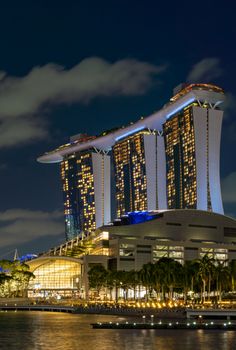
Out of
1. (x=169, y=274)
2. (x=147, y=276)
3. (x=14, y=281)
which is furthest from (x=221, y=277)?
(x=14, y=281)

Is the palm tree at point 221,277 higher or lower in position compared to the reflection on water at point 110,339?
higher

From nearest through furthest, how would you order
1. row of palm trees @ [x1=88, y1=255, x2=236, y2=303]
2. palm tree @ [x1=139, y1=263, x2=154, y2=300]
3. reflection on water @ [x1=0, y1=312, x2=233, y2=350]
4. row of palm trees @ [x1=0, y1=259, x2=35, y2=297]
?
1. reflection on water @ [x1=0, y1=312, x2=233, y2=350]
2. row of palm trees @ [x1=88, y1=255, x2=236, y2=303]
3. palm tree @ [x1=139, y1=263, x2=154, y2=300]
4. row of palm trees @ [x1=0, y1=259, x2=35, y2=297]

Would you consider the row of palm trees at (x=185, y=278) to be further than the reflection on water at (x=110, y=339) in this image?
Yes

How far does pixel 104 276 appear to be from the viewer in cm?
17275

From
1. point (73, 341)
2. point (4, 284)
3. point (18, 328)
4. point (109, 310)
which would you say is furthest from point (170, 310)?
point (4, 284)

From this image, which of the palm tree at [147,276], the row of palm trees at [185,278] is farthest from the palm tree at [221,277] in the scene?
the palm tree at [147,276]

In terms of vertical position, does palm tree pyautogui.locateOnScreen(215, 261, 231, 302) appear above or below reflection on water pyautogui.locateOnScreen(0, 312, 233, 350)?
above

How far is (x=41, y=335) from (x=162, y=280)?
5968 centimetres

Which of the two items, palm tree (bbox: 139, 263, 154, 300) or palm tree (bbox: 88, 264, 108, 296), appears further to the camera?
palm tree (bbox: 88, 264, 108, 296)

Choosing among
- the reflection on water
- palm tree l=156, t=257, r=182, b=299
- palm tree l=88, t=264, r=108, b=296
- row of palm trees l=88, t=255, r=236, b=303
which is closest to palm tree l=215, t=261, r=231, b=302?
row of palm trees l=88, t=255, r=236, b=303

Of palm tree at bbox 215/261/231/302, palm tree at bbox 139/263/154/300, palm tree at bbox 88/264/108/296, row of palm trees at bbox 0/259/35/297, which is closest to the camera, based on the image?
palm tree at bbox 215/261/231/302

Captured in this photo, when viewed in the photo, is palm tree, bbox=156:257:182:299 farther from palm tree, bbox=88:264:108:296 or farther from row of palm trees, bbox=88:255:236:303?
palm tree, bbox=88:264:108:296

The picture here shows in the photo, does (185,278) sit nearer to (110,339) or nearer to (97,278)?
(97,278)

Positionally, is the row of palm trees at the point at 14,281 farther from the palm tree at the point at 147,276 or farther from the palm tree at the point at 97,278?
the palm tree at the point at 147,276
